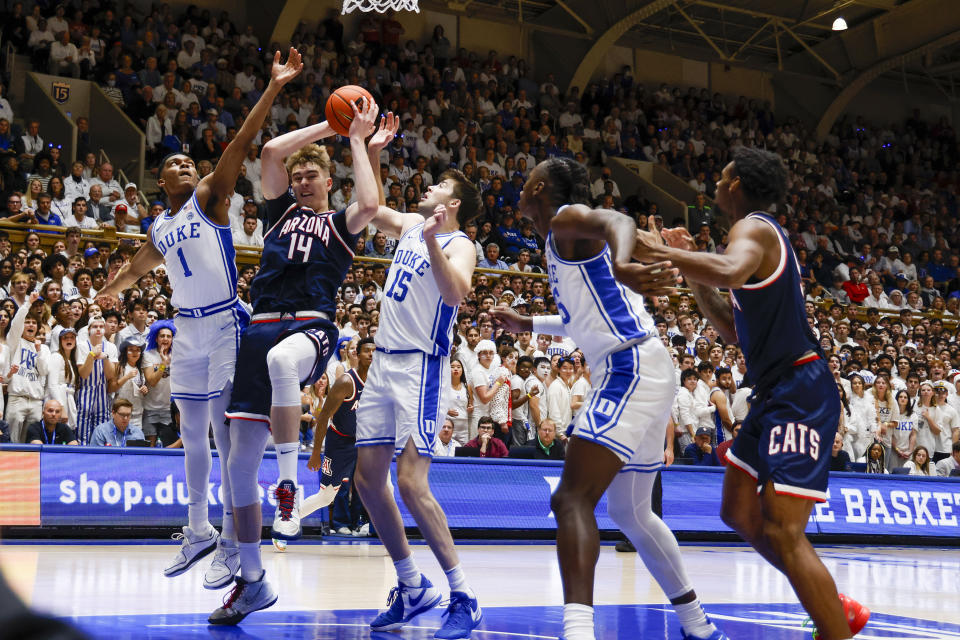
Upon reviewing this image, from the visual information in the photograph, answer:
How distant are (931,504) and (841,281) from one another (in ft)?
30.2

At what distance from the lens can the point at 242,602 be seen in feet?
18.0

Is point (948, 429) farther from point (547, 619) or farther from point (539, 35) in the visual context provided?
point (539, 35)

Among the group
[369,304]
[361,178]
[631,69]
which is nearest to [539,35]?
[631,69]

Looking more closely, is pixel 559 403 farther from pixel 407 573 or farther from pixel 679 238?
pixel 679 238

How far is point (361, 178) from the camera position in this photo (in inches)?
227

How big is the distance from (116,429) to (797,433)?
27.7ft

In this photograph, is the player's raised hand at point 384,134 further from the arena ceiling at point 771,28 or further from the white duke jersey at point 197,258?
the arena ceiling at point 771,28

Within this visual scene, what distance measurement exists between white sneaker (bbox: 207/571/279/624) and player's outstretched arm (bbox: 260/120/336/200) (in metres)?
2.20

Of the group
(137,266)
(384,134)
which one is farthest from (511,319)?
(137,266)

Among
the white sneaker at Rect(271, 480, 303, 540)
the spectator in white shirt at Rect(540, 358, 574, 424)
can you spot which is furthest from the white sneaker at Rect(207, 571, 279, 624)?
the spectator in white shirt at Rect(540, 358, 574, 424)

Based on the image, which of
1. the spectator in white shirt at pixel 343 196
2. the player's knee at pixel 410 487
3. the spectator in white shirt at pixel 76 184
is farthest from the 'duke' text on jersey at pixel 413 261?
the spectator in white shirt at pixel 343 196

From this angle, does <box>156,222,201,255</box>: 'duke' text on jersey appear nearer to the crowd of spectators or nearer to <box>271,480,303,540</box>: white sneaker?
<box>271,480,303,540</box>: white sneaker

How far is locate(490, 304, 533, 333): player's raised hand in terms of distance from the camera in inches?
204

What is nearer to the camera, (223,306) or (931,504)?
(223,306)
